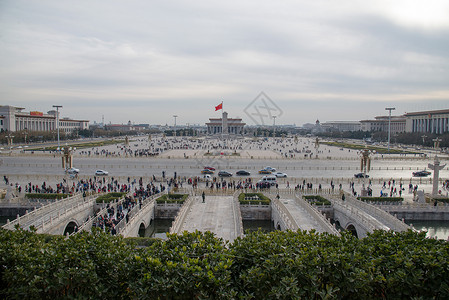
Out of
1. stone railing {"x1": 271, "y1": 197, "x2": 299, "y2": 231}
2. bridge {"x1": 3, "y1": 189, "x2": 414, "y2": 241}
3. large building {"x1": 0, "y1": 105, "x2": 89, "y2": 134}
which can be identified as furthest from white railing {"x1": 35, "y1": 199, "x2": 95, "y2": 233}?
large building {"x1": 0, "y1": 105, "x2": 89, "y2": 134}

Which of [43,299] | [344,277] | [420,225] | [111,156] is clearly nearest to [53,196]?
[43,299]

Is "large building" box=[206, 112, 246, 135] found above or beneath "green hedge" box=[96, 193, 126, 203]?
above

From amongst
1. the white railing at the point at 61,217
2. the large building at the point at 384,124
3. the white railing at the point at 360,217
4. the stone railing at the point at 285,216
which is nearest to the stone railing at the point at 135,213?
the white railing at the point at 61,217

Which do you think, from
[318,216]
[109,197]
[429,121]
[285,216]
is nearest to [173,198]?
[109,197]

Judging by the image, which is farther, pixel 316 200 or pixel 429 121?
pixel 429 121

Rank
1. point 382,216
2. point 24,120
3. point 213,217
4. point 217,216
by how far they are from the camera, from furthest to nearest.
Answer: point 24,120
point 217,216
point 213,217
point 382,216

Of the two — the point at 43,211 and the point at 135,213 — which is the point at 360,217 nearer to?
the point at 135,213

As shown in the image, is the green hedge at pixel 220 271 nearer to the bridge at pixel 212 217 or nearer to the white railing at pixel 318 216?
the bridge at pixel 212 217

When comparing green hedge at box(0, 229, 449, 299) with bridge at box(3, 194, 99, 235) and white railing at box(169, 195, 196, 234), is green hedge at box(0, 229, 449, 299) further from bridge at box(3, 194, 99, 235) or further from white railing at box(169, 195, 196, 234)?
bridge at box(3, 194, 99, 235)
